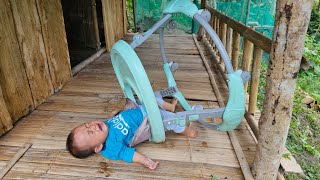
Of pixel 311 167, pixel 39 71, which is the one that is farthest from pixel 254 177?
pixel 39 71

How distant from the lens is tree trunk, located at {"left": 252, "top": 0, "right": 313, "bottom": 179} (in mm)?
1307

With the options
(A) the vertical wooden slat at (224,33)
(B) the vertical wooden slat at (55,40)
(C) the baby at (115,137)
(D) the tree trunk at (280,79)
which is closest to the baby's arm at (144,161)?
(C) the baby at (115,137)

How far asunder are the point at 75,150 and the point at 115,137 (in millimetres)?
293

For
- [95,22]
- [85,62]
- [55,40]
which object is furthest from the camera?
[95,22]

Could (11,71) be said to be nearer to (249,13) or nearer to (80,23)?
(80,23)

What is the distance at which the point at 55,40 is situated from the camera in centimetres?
307

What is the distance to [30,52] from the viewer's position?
8.62 ft

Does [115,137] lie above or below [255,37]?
below

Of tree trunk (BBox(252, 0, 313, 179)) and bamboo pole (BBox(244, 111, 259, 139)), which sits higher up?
tree trunk (BBox(252, 0, 313, 179))

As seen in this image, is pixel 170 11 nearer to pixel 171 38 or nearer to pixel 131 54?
pixel 131 54

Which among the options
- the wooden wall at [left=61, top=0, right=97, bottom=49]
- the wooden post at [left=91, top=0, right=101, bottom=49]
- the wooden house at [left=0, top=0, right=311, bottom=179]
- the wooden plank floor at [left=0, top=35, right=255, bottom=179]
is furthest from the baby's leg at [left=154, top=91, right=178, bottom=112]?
the wooden wall at [left=61, top=0, right=97, bottom=49]

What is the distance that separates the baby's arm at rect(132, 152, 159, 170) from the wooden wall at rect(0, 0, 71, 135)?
4.01 feet

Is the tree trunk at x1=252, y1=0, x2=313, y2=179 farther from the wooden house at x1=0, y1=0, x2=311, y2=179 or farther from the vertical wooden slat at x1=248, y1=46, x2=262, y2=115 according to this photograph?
the vertical wooden slat at x1=248, y1=46, x2=262, y2=115

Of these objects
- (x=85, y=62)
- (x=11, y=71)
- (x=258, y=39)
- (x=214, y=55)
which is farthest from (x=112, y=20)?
(x=258, y=39)
